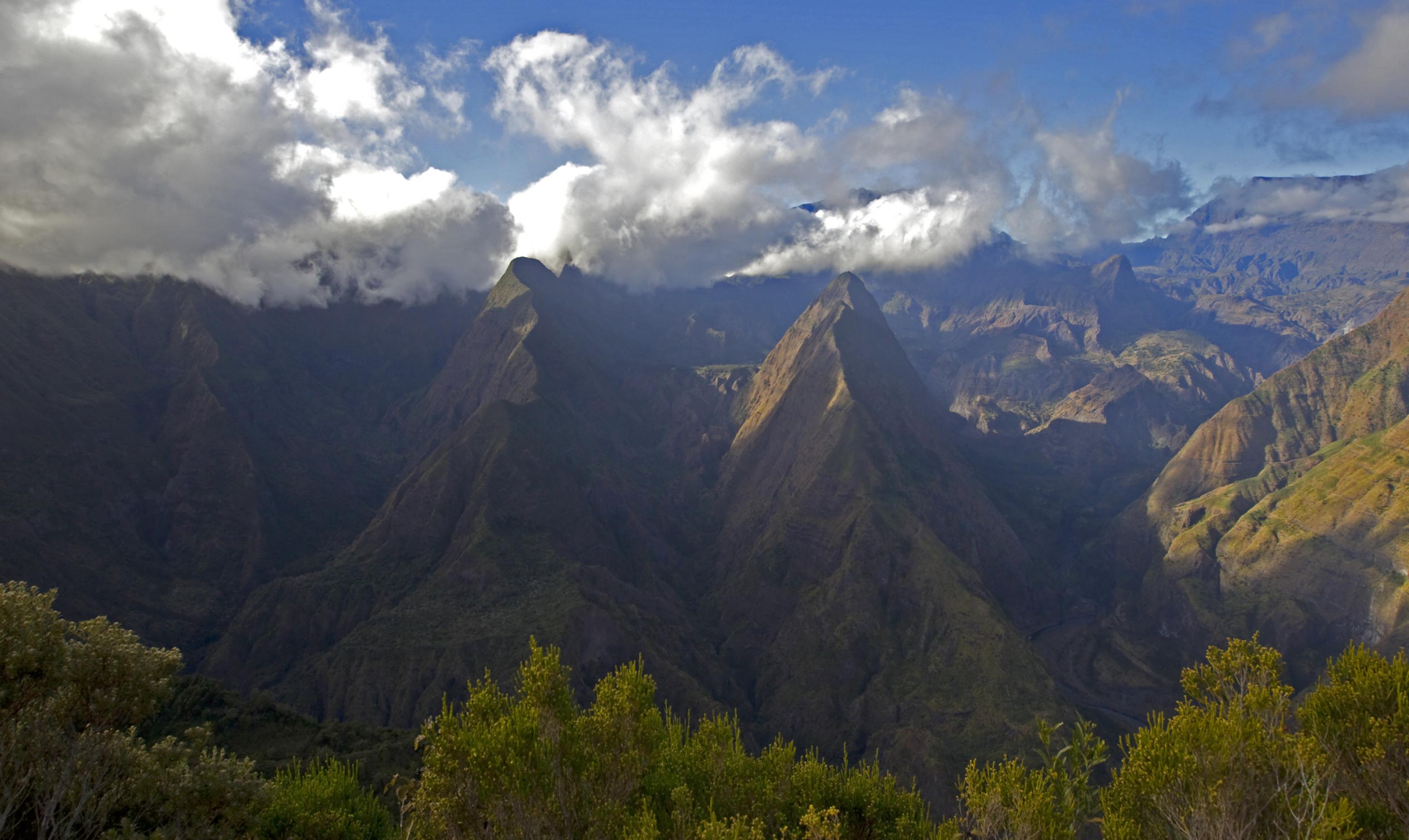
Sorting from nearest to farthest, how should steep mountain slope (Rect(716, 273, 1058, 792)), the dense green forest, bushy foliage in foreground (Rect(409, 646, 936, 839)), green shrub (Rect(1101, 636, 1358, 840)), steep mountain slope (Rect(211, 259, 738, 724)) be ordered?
the dense green forest → green shrub (Rect(1101, 636, 1358, 840)) → bushy foliage in foreground (Rect(409, 646, 936, 839)) → steep mountain slope (Rect(716, 273, 1058, 792)) → steep mountain slope (Rect(211, 259, 738, 724))

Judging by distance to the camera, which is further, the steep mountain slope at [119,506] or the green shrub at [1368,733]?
the steep mountain slope at [119,506]

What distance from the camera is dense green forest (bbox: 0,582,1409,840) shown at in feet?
80.3

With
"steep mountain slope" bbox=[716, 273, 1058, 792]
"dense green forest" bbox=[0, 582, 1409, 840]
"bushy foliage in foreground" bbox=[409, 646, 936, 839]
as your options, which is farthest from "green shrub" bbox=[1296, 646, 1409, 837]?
"steep mountain slope" bbox=[716, 273, 1058, 792]

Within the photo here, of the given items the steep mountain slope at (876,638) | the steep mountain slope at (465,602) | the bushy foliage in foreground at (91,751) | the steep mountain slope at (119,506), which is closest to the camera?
the bushy foliage in foreground at (91,751)

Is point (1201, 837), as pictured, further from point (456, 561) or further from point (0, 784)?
point (456, 561)

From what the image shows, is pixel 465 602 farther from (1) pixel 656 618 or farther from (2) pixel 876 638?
(2) pixel 876 638

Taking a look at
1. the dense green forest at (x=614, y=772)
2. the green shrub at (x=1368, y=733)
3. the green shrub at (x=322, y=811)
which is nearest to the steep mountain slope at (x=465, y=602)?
the green shrub at (x=322, y=811)

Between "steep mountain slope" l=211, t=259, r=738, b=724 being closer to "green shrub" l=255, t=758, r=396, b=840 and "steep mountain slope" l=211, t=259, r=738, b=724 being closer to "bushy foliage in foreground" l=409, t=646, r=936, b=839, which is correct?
"green shrub" l=255, t=758, r=396, b=840

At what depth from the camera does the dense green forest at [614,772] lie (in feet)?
80.3

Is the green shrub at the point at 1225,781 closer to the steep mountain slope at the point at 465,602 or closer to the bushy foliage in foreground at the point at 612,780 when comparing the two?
the bushy foliage in foreground at the point at 612,780

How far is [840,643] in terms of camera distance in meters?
154

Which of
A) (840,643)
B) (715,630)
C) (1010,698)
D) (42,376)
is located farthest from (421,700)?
(42,376)

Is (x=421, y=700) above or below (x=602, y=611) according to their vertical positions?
below

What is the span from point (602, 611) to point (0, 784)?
12200 centimetres
